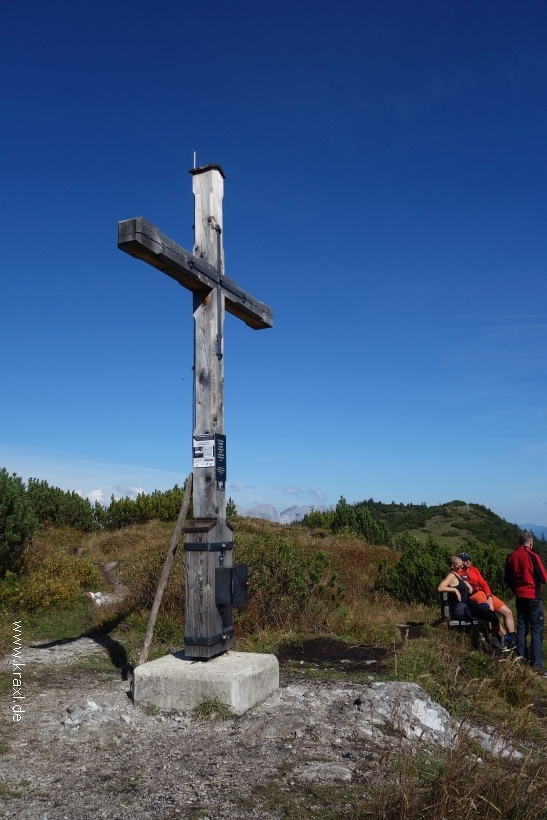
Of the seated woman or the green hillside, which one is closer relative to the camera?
the seated woman

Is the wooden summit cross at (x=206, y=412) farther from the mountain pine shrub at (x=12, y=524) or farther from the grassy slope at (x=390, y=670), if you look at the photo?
the mountain pine shrub at (x=12, y=524)

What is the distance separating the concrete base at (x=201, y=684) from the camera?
4500 mm

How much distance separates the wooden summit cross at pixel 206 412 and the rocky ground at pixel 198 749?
28.4 inches

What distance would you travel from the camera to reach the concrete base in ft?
14.8

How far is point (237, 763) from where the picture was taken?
3.63 m

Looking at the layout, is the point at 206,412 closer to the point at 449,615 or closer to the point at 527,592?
the point at 449,615

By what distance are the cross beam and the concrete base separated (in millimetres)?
2932

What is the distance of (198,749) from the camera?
389 cm

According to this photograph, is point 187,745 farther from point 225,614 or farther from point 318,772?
point 225,614

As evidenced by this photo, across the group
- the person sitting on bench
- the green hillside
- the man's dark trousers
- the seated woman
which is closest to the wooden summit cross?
the seated woman

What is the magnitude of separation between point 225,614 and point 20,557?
6.74m

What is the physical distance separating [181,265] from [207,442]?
54.2 inches

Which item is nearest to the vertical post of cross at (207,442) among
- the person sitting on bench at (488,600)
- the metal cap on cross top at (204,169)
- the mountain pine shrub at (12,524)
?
the metal cap on cross top at (204,169)

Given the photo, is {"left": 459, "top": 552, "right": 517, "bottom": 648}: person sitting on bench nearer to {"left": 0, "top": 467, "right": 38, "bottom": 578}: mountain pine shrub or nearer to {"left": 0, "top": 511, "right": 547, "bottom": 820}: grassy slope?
{"left": 0, "top": 511, "right": 547, "bottom": 820}: grassy slope
